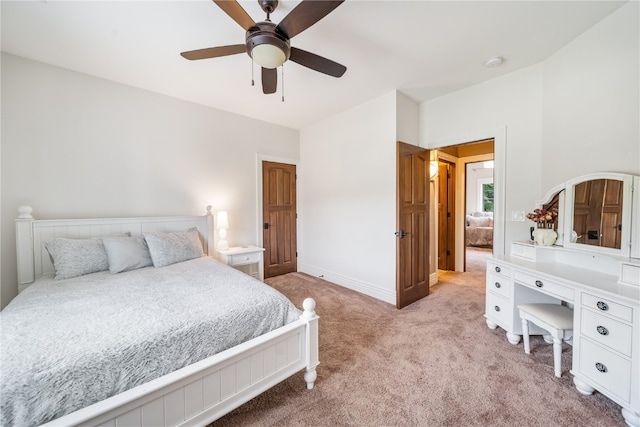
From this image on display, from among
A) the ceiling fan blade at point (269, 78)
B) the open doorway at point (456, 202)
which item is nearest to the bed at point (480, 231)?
the open doorway at point (456, 202)

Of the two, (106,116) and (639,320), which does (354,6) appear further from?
(106,116)

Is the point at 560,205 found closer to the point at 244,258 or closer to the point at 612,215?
the point at 612,215

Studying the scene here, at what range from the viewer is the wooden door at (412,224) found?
2924 millimetres

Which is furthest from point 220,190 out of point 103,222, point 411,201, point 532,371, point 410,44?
point 532,371

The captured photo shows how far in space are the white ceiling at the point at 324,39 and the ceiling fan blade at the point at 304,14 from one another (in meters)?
0.38

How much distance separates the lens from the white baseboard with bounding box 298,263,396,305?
3.14 m

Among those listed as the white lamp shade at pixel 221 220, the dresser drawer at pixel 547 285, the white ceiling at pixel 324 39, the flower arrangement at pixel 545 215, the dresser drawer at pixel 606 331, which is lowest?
the dresser drawer at pixel 606 331

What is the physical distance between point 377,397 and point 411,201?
2.20m

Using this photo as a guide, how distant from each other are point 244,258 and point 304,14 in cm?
281

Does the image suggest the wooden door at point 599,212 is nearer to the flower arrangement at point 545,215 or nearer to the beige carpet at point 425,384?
the flower arrangement at point 545,215

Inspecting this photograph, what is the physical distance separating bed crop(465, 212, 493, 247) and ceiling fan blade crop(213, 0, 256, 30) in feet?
24.0

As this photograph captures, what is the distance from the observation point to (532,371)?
1816 mm

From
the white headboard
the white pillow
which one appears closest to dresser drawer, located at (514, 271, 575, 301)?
the white headboard

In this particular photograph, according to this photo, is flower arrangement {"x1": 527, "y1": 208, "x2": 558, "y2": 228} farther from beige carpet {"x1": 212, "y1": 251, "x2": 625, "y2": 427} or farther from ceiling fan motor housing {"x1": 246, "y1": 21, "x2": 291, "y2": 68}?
ceiling fan motor housing {"x1": 246, "y1": 21, "x2": 291, "y2": 68}
